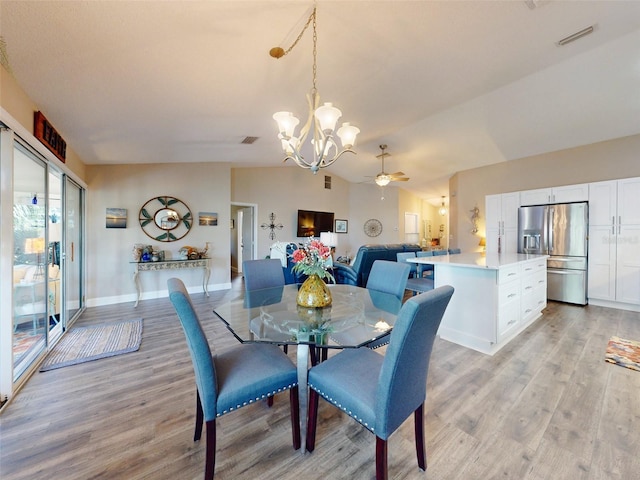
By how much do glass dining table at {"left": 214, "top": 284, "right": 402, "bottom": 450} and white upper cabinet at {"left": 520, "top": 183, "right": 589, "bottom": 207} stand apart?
14.7 ft

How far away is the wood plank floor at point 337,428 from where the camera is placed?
1.34 m

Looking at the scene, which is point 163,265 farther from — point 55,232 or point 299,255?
point 299,255

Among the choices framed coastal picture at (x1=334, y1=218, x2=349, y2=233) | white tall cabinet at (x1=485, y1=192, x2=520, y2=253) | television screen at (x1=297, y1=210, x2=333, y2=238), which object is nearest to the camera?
white tall cabinet at (x1=485, y1=192, x2=520, y2=253)

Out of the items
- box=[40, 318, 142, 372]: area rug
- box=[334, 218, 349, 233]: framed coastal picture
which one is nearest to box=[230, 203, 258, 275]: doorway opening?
box=[334, 218, 349, 233]: framed coastal picture

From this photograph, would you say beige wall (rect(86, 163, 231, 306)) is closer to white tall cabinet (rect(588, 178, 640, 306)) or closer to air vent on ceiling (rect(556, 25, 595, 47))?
air vent on ceiling (rect(556, 25, 595, 47))

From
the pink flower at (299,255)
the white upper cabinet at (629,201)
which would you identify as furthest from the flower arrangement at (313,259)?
the white upper cabinet at (629,201)

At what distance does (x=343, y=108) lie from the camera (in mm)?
3510

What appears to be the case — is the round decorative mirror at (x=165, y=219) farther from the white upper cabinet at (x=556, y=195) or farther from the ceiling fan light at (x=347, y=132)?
the white upper cabinet at (x=556, y=195)

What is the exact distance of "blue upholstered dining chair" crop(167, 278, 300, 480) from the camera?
3.92 ft

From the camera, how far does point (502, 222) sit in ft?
17.5

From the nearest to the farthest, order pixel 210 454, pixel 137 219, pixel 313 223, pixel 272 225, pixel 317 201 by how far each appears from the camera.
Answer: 1. pixel 210 454
2. pixel 137 219
3. pixel 272 225
4. pixel 313 223
5. pixel 317 201

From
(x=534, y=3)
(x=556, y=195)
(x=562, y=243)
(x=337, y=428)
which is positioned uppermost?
(x=534, y=3)

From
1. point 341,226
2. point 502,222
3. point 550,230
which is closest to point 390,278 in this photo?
point 550,230

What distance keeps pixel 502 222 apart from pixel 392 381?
18.3 feet
